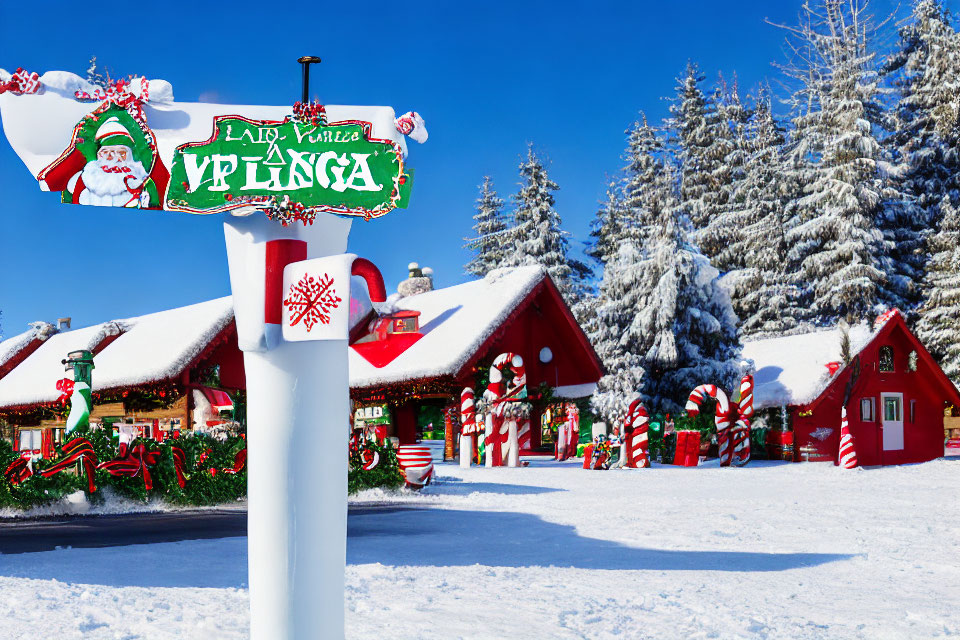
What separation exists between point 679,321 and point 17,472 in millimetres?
20788

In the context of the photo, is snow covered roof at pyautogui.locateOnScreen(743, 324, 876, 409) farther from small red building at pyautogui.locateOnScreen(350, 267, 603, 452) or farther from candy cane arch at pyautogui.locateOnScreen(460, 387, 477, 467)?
candy cane arch at pyautogui.locateOnScreen(460, 387, 477, 467)

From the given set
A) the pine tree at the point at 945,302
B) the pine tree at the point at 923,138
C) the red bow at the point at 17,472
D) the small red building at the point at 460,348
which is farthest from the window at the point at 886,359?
the red bow at the point at 17,472

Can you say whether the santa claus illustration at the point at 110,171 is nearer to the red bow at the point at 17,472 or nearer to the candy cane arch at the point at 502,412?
the red bow at the point at 17,472

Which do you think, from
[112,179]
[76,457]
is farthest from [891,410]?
[112,179]

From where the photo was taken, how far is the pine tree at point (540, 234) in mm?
44656

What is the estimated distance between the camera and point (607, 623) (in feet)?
18.5

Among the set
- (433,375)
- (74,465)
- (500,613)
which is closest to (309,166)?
(500,613)

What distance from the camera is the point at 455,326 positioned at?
859 inches

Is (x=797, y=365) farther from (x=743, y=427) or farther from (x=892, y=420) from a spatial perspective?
(x=743, y=427)

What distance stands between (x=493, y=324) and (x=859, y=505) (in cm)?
986

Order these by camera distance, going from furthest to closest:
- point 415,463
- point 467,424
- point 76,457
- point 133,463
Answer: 1. point 467,424
2. point 415,463
3. point 133,463
4. point 76,457

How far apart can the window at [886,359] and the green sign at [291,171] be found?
2272 centimetres

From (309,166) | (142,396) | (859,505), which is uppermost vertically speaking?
(309,166)

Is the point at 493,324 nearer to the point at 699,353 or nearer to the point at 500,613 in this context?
the point at 699,353
